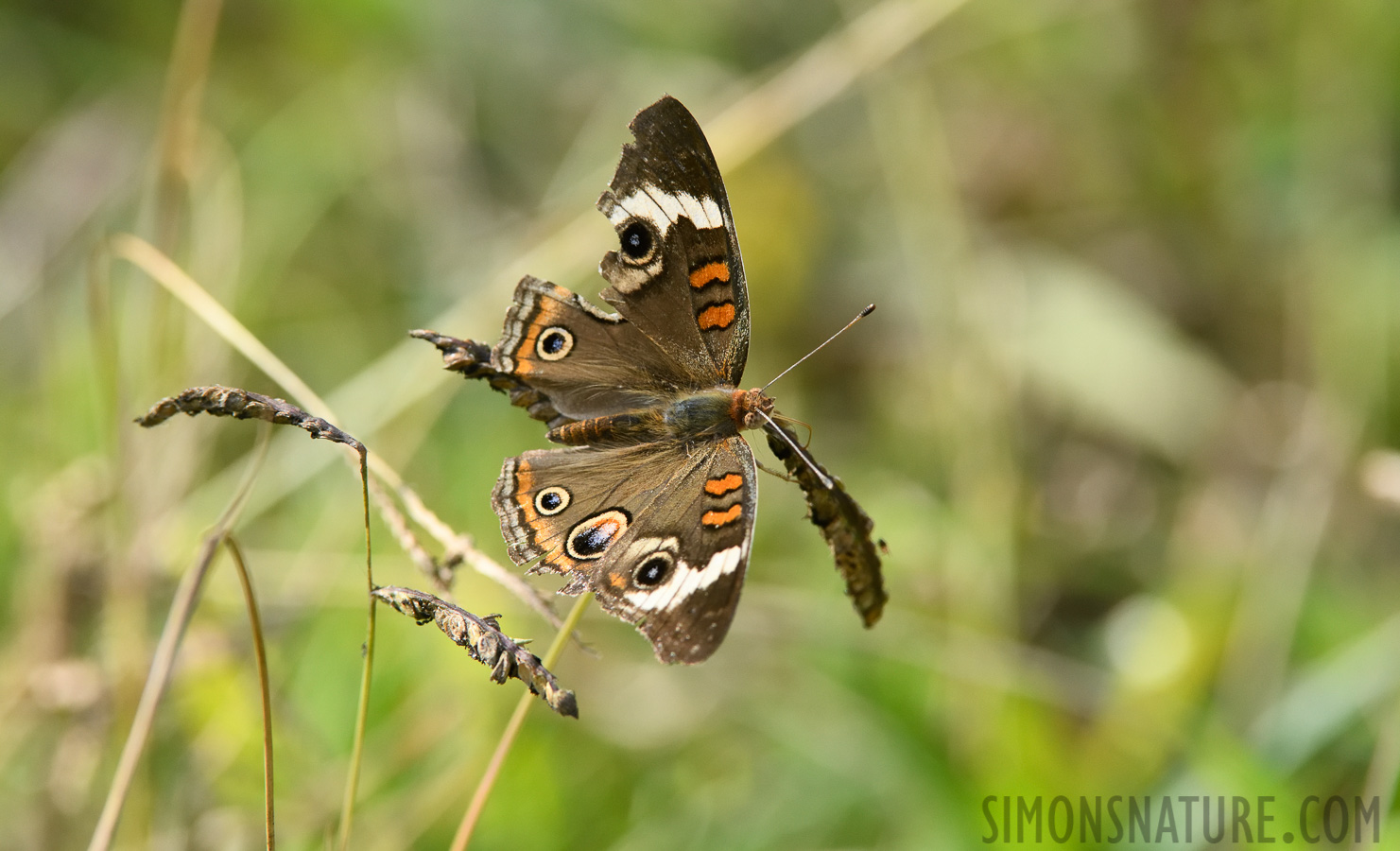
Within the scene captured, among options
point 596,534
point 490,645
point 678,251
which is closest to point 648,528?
point 596,534

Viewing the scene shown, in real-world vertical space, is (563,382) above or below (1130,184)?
below

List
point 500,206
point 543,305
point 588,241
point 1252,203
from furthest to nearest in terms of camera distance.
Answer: point 500,206, point 1252,203, point 588,241, point 543,305

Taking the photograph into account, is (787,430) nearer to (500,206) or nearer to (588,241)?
(588,241)

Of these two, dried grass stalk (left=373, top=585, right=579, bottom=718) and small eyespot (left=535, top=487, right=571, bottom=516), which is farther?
small eyespot (left=535, top=487, right=571, bottom=516)

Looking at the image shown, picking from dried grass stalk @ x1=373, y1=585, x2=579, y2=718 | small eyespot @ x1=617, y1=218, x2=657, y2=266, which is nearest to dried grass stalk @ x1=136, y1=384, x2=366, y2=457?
dried grass stalk @ x1=373, y1=585, x2=579, y2=718

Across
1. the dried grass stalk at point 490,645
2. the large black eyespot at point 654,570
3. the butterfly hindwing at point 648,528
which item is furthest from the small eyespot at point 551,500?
the dried grass stalk at point 490,645

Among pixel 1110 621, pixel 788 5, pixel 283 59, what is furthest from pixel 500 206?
pixel 1110 621

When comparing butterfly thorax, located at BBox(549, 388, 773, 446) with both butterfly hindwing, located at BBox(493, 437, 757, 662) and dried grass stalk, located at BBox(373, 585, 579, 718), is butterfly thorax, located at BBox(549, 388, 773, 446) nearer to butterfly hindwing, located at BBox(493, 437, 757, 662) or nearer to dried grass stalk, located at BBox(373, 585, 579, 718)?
butterfly hindwing, located at BBox(493, 437, 757, 662)

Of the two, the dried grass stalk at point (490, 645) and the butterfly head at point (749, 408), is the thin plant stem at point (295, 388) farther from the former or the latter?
the butterfly head at point (749, 408)
